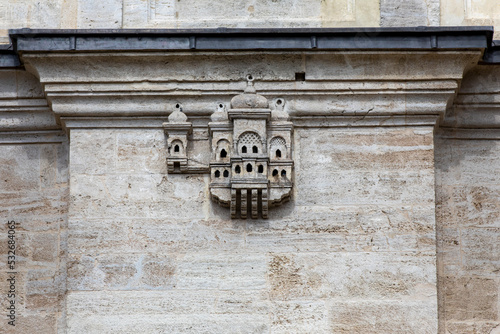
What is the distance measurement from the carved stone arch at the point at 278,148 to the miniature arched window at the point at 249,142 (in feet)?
0.30

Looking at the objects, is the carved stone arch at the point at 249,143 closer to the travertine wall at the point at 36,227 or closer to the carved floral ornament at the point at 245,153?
the carved floral ornament at the point at 245,153

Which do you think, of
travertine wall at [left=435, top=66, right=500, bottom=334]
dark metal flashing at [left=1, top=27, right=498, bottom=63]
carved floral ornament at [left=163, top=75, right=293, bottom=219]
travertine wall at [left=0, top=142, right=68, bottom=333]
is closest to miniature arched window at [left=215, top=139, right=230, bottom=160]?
carved floral ornament at [left=163, top=75, right=293, bottom=219]

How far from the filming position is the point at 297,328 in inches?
307

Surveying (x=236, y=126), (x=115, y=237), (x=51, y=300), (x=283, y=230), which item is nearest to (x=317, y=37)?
(x=236, y=126)

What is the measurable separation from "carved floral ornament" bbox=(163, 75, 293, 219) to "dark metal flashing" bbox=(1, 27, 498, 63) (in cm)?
31

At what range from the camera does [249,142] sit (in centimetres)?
802

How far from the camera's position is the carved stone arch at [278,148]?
8.05 metres

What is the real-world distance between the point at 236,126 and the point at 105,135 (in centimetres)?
90

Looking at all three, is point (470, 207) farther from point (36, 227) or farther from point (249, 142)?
point (36, 227)

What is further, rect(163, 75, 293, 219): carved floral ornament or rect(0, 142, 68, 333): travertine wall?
rect(0, 142, 68, 333): travertine wall

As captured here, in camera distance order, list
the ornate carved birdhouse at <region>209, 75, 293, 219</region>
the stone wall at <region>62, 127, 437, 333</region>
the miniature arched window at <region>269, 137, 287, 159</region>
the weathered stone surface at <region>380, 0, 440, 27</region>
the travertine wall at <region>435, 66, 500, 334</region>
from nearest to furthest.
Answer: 1. the stone wall at <region>62, 127, 437, 333</region>
2. the ornate carved birdhouse at <region>209, 75, 293, 219</region>
3. the miniature arched window at <region>269, 137, 287, 159</region>
4. the travertine wall at <region>435, 66, 500, 334</region>
5. the weathered stone surface at <region>380, 0, 440, 27</region>

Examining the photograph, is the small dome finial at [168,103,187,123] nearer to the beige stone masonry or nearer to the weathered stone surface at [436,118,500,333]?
the beige stone masonry

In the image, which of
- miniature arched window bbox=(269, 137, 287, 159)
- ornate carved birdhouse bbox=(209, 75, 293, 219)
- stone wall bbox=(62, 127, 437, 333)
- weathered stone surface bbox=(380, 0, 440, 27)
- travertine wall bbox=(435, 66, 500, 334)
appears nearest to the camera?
stone wall bbox=(62, 127, 437, 333)

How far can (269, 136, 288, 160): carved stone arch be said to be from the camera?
26.4 ft
